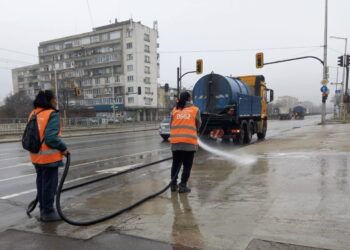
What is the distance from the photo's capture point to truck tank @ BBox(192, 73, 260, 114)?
593 inches

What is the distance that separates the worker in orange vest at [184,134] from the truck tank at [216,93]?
8.70m

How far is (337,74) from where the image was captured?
67.4 metres

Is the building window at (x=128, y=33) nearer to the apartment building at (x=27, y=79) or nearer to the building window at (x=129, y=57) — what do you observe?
the building window at (x=129, y=57)

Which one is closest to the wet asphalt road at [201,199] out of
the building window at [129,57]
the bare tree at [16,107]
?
the bare tree at [16,107]

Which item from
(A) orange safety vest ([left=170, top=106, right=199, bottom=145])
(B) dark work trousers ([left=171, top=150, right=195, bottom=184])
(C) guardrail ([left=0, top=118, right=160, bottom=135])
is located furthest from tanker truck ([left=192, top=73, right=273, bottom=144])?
(C) guardrail ([left=0, top=118, right=160, bottom=135])

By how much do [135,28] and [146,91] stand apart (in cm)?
1601

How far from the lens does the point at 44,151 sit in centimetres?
496

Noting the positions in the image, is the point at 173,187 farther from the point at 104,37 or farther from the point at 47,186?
the point at 104,37

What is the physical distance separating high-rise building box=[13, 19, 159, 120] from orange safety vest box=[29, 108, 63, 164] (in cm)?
7841

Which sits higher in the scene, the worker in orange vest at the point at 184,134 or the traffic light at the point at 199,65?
the traffic light at the point at 199,65

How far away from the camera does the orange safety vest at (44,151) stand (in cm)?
489

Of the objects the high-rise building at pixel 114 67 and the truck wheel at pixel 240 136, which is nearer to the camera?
the truck wheel at pixel 240 136

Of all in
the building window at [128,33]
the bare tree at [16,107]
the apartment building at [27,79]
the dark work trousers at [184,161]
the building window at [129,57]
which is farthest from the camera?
the apartment building at [27,79]

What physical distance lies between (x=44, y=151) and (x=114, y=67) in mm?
87729
